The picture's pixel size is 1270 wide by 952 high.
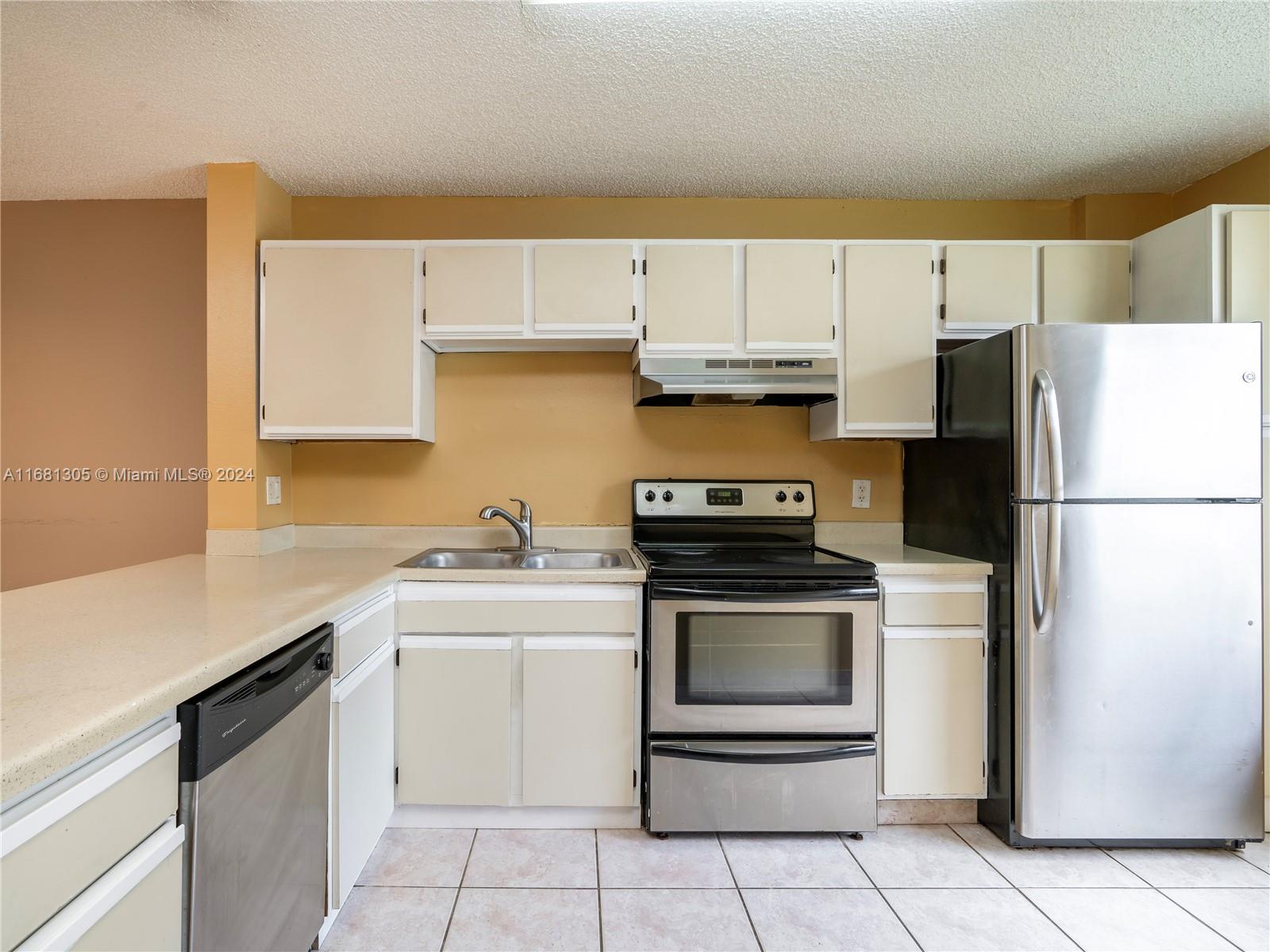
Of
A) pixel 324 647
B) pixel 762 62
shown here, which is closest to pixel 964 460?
pixel 762 62

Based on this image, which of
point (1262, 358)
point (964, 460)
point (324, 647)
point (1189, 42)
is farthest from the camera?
point (964, 460)

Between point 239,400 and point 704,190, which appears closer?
point 239,400

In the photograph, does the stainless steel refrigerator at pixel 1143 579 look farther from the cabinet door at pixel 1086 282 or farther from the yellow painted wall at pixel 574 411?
the yellow painted wall at pixel 574 411

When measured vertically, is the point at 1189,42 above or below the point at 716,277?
above

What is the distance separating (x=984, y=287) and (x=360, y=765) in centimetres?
270

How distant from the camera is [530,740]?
2.10 meters

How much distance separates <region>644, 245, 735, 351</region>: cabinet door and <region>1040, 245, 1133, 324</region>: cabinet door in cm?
125

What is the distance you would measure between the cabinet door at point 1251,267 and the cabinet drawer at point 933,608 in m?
1.25

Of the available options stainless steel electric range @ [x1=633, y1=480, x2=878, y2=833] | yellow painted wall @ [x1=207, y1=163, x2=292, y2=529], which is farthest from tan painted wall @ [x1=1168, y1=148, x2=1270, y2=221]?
yellow painted wall @ [x1=207, y1=163, x2=292, y2=529]

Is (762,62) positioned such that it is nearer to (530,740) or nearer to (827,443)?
(827,443)

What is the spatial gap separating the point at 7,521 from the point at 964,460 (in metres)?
3.92

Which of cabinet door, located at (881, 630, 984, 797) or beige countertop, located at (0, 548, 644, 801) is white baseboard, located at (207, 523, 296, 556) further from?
cabinet door, located at (881, 630, 984, 797)

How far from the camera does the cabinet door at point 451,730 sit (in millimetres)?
2096

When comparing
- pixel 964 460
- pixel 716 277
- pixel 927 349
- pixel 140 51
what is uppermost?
pixel 140 51
